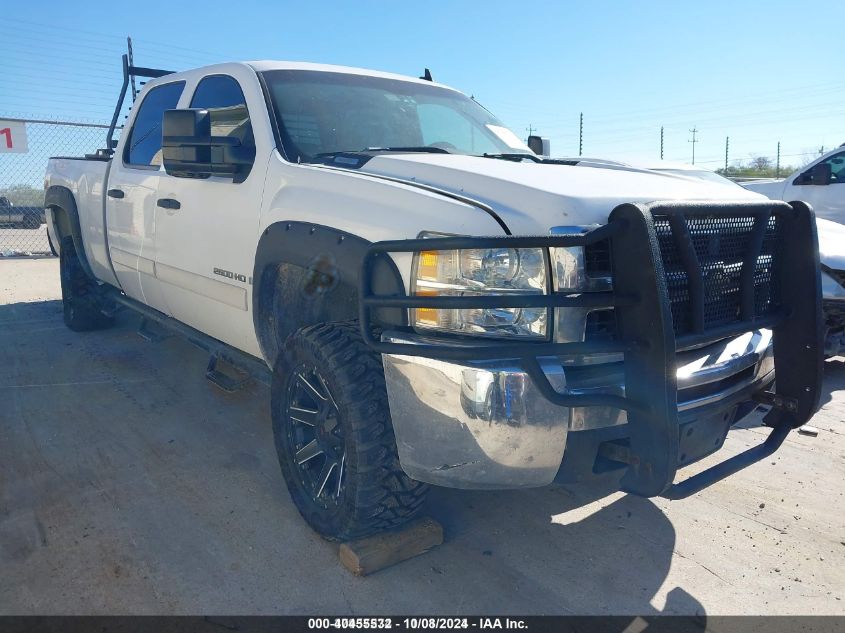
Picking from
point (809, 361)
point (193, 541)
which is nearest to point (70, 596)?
point (193, 541)

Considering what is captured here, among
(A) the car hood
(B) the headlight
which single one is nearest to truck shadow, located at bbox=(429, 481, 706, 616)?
(B) the headlight

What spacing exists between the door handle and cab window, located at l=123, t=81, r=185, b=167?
39cm

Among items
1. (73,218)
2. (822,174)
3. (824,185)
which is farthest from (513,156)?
(824,185)

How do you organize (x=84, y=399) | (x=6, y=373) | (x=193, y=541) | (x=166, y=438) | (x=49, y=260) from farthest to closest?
(x=49, y=260) < (x=6, y=373) < (x=84, y=399) < (x=166, y=438) < (x=193, y=541)

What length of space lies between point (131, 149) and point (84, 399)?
5.68ft

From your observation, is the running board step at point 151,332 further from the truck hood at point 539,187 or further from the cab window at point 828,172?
the cab window at point 828,172

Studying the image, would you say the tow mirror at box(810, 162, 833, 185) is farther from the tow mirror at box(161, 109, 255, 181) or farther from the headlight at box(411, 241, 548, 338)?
the headlight at box(411, 241, 548, 338)

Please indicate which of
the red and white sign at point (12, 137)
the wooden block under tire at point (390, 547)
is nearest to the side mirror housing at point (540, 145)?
the wooden block under tire at point (390, 547)

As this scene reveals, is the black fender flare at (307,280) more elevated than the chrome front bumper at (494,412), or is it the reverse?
the black fender flare at (307,280)

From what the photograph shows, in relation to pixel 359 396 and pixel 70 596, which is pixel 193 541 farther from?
pixel 359 396

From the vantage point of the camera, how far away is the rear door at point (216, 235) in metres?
3.32

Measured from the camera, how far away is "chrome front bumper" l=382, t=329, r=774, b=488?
2.10 m

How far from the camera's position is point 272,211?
307 centimetres

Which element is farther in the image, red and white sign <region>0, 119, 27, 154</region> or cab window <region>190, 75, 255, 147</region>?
red and white sign <region>0, 119, 27, 154</region>
